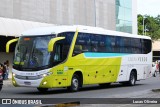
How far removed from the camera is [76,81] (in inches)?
890

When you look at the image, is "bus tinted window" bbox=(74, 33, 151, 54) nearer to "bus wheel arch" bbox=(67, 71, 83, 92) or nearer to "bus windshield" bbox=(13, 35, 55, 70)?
"bus wheel arch" bbox=(67, 71, 83, 92)

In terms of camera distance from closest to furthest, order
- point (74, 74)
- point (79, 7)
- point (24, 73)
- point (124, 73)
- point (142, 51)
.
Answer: point (24, 73), point (74, 74), point (124, 73), point (142, 51), point (79, 7)

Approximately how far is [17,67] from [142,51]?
10783 mm

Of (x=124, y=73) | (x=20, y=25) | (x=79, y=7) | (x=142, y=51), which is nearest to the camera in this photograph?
(x=124, y=73)

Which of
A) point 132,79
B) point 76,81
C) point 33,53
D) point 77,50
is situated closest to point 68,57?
point 77,50

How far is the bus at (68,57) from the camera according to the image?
2089 cm

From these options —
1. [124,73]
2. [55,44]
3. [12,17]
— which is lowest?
[124,73]

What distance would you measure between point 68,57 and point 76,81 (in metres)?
1.51

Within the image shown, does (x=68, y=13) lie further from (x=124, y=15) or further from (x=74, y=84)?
(x=74, y=84)

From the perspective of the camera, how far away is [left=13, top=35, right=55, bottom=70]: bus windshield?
20.9 metres

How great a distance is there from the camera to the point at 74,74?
22531 millimetres

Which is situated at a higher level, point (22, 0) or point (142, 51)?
point (22, 0)

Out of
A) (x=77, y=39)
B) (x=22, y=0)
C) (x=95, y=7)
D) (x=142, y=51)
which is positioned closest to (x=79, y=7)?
(x=95, y=7)

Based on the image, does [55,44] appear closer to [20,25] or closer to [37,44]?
[37,44]
